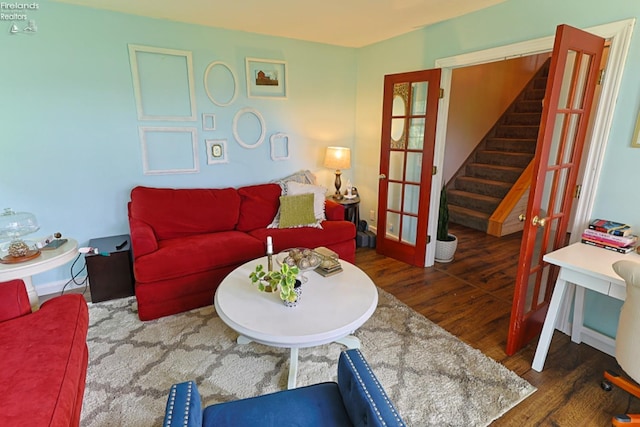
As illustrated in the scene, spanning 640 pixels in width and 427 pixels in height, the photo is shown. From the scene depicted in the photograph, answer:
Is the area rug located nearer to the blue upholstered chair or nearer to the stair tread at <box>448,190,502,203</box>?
the blue upholstered chair

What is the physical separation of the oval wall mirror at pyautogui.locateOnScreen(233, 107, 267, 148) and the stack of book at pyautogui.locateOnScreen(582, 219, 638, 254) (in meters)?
2.92

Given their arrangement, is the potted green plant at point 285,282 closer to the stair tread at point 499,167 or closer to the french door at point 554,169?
the french door at point 554,169

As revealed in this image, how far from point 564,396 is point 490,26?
2.59m

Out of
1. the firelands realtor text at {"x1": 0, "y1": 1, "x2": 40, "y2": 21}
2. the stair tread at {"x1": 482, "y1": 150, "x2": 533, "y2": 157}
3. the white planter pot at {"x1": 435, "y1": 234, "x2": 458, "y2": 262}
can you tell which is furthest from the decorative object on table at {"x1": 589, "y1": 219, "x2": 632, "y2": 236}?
the firelands realtor text at {"x1": 0, "y1": 1, "x2": 40, "y2": 21}

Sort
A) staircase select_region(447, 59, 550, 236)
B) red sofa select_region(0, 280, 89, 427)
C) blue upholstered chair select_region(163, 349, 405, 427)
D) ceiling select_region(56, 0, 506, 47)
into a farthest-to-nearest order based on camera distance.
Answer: staircase select_region(447, 59, 550, 236) < ceiling select_region(56, 0, 506, 47) < red sofa select_region(0, 280, 89, 427) < blue upholstered chair select_region(163, 349, 405, 427)

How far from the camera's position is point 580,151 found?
2111 millimetres

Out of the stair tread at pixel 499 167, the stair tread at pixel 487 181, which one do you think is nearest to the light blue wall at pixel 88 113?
the stair tread at pixel 487 181

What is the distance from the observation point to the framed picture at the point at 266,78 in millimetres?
3369

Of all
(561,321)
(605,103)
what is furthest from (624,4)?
(561,321)

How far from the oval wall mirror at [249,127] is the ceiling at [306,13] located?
79 cm

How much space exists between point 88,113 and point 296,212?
1.96 meters

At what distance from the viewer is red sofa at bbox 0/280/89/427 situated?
1135mm

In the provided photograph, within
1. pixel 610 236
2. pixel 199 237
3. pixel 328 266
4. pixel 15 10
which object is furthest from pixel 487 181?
pixel 15 10

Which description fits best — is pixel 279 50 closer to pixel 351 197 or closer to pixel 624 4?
pixel 351 197
